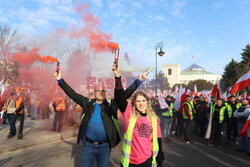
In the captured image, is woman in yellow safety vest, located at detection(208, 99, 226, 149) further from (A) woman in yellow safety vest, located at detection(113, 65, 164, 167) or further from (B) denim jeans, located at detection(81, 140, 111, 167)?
(B) denim jeans, located at detection(81, 140, 111, 167)

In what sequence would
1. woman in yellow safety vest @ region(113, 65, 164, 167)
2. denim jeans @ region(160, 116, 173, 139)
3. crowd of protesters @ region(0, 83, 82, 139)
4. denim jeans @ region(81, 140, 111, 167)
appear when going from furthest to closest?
denim jeans @ region(160, 116, 173, 139) → crowd of protesters @ region(0, 83, 82, 139) → denim jeans @ region(81, 140, 111, 167) → woman in yellow safety vest @ region(113, 65, 164, 167)

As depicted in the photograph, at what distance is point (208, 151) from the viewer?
6.00 meters

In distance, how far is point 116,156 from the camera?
5176 millimetres

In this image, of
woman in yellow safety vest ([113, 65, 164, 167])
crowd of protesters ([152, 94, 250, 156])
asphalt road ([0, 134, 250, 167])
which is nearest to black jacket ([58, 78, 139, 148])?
woman in yellow safety vest ([113, 65, 164, 167])

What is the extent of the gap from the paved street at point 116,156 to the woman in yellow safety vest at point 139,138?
8.31 feet

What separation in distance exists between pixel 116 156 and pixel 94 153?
2.91 meters

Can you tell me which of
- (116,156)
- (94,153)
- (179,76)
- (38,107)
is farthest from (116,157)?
(179,76)

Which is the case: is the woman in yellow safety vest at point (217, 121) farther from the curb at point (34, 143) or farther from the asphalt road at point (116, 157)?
the curb at point (34, 143)

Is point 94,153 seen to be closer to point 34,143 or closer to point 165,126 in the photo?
point 34,143

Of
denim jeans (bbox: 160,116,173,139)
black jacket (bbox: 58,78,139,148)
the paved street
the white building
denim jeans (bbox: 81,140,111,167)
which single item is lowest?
the paved street

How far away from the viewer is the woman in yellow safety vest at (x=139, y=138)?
223 cm

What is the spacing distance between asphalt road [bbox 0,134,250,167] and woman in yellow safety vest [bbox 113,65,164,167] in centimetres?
253

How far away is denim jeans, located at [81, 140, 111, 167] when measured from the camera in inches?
98.0

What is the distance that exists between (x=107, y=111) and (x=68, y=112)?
319 inches
